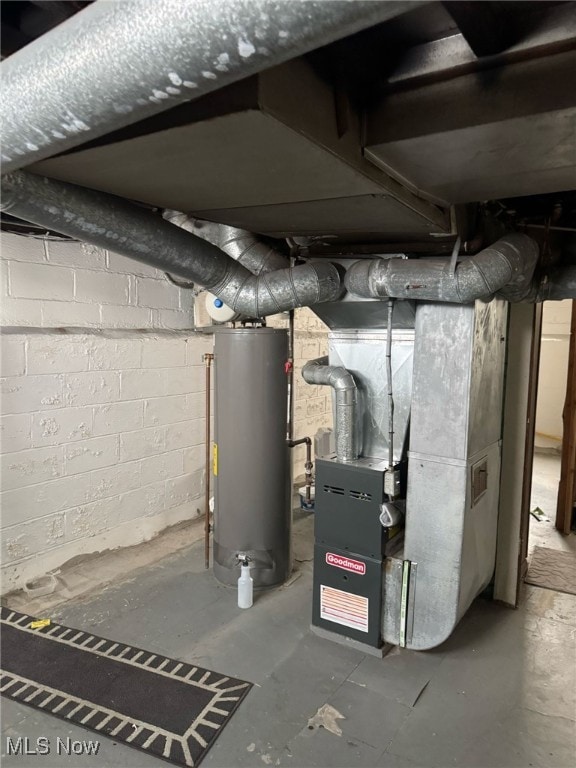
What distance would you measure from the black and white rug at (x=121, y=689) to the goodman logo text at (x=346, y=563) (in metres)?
0.63

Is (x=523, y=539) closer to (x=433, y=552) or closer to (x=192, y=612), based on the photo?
(x=433, y=552)

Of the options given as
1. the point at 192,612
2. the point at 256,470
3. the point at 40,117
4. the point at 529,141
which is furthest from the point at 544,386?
the point at 40,117

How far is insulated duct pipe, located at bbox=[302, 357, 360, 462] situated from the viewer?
2379 millimetres

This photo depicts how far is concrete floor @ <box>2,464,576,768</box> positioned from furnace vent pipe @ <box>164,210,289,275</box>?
1.73 meters

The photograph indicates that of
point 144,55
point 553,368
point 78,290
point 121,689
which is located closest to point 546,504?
point 553,368

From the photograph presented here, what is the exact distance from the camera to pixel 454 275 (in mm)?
1885

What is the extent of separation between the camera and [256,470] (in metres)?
2.84

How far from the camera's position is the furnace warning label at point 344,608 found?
2.34 meters

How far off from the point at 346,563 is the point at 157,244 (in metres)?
1.61

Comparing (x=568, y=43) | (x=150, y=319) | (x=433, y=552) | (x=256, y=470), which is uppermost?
(x=568, y=43)

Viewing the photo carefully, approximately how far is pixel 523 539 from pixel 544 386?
4.05 meters

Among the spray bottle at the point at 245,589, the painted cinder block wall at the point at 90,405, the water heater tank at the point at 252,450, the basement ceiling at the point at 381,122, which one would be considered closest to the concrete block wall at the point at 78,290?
the painted cinder block wall at the point at 90,405

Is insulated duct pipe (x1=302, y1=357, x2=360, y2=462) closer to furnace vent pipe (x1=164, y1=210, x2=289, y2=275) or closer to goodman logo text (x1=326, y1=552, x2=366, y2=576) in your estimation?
goodman logo text (x1=326, y1=552, x2=366, y2=576)

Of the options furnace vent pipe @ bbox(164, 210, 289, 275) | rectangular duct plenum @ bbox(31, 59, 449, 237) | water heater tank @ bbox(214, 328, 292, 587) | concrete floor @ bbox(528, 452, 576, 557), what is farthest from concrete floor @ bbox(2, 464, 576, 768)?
rectangular duct plenum @ bbox(31, 59, 449, 237)
